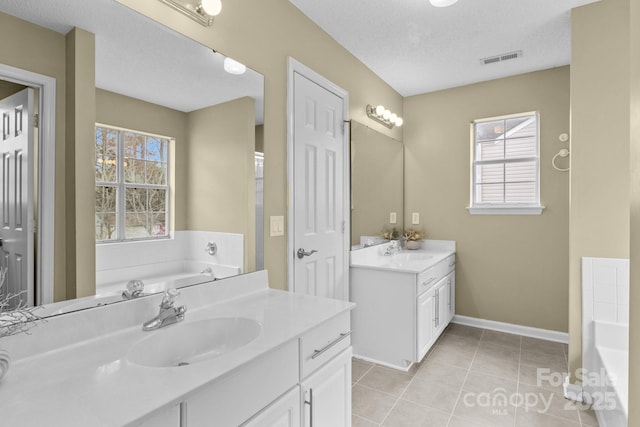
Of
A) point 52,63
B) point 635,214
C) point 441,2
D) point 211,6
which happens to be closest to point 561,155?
point 441,2

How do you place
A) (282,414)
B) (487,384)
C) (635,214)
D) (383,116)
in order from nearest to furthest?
(635,214), (282,414), (487,384), (383,116)

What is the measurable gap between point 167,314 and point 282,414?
0.56 meters

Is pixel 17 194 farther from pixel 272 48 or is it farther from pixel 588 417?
pixel 588 417

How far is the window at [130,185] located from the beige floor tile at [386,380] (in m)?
1.80

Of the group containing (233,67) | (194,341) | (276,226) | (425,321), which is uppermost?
(233,67)

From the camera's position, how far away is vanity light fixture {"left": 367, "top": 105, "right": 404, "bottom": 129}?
10.4 ft

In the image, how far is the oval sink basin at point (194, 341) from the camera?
3.85 feet

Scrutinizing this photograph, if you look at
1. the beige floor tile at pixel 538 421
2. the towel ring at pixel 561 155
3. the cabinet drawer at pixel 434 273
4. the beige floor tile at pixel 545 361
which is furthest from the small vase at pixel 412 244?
the beige floor tile at pixel 538 421

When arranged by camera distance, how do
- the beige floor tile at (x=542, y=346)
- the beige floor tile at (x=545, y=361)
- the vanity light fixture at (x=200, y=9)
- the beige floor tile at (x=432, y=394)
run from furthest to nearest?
1. the beige floor tile at (x=542, y=346)
2. the beige floor tile at (x=545, y=361)
3. the beige floor tile at (x=432, y=394)
4. the vanity light fixture at (x=200, y=9)

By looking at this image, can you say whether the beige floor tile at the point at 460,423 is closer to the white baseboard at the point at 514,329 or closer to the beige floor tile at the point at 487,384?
the beige floor tile at the point at 487,384

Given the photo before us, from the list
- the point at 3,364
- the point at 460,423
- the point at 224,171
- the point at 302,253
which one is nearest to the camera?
the point at 3,364

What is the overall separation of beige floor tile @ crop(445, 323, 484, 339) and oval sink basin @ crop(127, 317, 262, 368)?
270cm

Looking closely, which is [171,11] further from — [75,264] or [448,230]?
[448,230]

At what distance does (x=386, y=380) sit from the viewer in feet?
8.14
